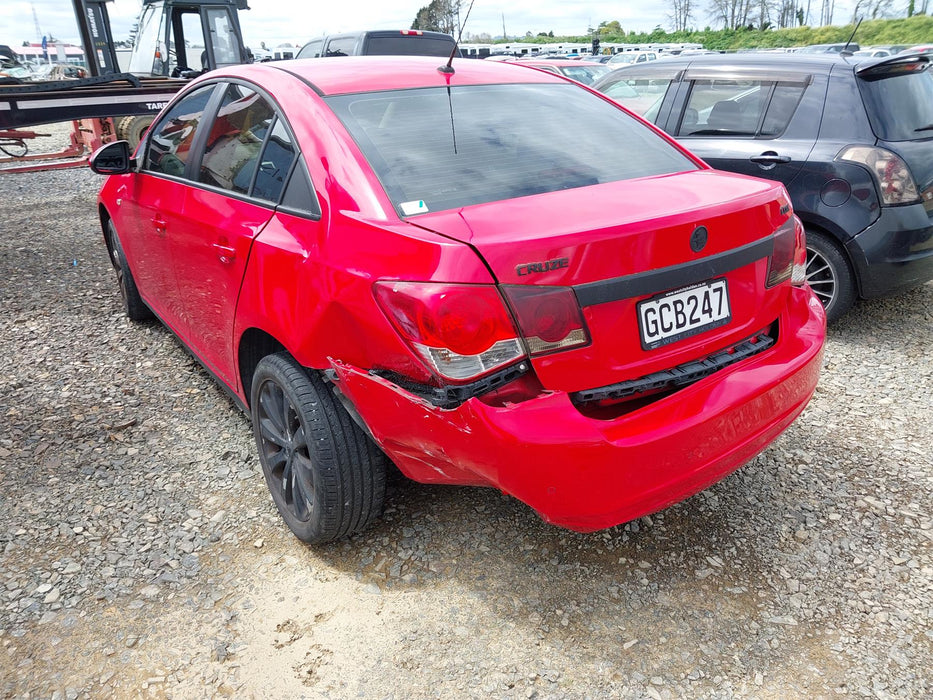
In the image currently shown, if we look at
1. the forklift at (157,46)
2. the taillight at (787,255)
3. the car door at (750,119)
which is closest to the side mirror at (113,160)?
the taillight at (787,255)

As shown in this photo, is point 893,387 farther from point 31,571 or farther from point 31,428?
point 31,428

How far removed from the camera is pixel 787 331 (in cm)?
234

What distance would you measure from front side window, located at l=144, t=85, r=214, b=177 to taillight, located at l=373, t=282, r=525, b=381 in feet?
5.86

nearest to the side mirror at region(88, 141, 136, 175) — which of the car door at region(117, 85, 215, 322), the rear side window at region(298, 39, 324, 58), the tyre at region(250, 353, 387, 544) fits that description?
the car door at region(117, 85, 215, 322)

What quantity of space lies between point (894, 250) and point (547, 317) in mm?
3198

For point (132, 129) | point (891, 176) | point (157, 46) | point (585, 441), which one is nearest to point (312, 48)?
point (157, 46)

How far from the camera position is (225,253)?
2613mm

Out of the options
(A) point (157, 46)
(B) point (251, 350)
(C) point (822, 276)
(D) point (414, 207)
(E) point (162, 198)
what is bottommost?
(C) point (822, 276)

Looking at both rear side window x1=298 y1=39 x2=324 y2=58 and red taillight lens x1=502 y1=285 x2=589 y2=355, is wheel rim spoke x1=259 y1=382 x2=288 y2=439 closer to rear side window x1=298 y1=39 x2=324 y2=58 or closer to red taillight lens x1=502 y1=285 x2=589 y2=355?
red taillight lens x1=502 y1=285 x2=589 y2=355

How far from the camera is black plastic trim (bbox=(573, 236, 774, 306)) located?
1844 mm

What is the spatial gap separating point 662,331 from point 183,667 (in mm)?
1659

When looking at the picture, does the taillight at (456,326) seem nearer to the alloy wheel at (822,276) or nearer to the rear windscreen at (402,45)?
the alloy wheel at (822,276)

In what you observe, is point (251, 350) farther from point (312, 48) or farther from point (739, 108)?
point (312, 48)

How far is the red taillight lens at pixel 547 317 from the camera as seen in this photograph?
1.80 metres
